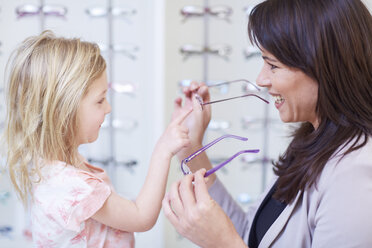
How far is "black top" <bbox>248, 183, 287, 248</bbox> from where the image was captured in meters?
0.77

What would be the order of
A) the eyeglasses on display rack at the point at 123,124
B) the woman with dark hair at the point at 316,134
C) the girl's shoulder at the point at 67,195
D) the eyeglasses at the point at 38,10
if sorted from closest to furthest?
the woman with dark hair at the point at 316,134 → the girl's shoulder at the point at 67,195 → the eyeglasses at the point at 38,10 → the eyeglasses on display rack at the point at 123,124

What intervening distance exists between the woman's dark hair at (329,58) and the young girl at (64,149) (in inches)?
12.0

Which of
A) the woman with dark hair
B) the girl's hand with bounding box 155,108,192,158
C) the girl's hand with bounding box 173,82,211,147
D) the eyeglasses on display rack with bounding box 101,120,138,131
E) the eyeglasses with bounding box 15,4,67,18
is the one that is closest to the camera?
the woman with dark hair

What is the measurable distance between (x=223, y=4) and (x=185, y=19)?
26cm

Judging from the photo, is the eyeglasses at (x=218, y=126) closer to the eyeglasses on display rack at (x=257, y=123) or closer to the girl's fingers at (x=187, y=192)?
the eyeglasses on display rack at (x=257, y=123)

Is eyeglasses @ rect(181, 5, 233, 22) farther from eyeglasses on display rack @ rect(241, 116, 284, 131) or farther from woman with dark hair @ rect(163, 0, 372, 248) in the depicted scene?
woman with dark hair @ rect(163, 0, 372, 248)

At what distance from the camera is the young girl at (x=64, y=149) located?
2.37 ft

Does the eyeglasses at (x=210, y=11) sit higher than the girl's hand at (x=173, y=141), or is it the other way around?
the eyeglasses at (x=210, y=11)

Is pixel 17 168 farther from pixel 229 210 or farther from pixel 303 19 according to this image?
pixel 303 19

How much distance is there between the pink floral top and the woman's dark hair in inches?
16.7

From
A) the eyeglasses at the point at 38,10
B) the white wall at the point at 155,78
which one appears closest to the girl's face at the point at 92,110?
the white wall at the point at 155,78

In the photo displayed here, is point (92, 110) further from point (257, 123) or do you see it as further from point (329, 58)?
point (257, 123)

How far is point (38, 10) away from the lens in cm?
193

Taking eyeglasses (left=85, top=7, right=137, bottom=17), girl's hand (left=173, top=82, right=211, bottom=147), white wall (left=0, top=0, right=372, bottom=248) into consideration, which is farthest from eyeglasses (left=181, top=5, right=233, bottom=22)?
girl's hand (left=173, top=82, right=211, bottom=147)
